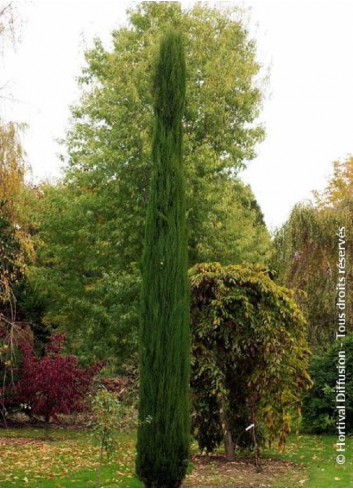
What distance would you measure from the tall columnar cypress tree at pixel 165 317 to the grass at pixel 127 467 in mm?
837

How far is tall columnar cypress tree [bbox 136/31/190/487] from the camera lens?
747cm

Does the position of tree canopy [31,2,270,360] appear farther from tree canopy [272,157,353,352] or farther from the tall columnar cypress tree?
the tall columnar cypress tree

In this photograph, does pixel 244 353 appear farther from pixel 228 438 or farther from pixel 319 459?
pixel 319 459

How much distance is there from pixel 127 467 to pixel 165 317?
278 cm

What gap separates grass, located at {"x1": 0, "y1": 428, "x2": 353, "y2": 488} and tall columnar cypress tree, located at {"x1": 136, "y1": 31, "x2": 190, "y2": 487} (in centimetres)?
84

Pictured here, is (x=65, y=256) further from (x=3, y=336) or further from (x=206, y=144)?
(x=206, y=144)

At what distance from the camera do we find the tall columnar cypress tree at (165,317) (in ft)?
24.5

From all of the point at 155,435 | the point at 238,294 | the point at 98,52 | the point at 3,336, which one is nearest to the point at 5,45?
the point at 238,294

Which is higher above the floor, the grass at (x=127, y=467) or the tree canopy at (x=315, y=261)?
the tree canopy at (x=315, y=261)

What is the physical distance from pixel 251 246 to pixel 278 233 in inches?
31.1

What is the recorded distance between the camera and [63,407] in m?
12.0

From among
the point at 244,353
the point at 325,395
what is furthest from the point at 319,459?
the point at 325,395

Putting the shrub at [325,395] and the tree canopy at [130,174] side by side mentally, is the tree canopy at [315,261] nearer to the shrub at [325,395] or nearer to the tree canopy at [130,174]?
the tree canopy at [130,174]

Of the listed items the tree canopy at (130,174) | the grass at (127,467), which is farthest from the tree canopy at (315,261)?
the grass at (127,467)
